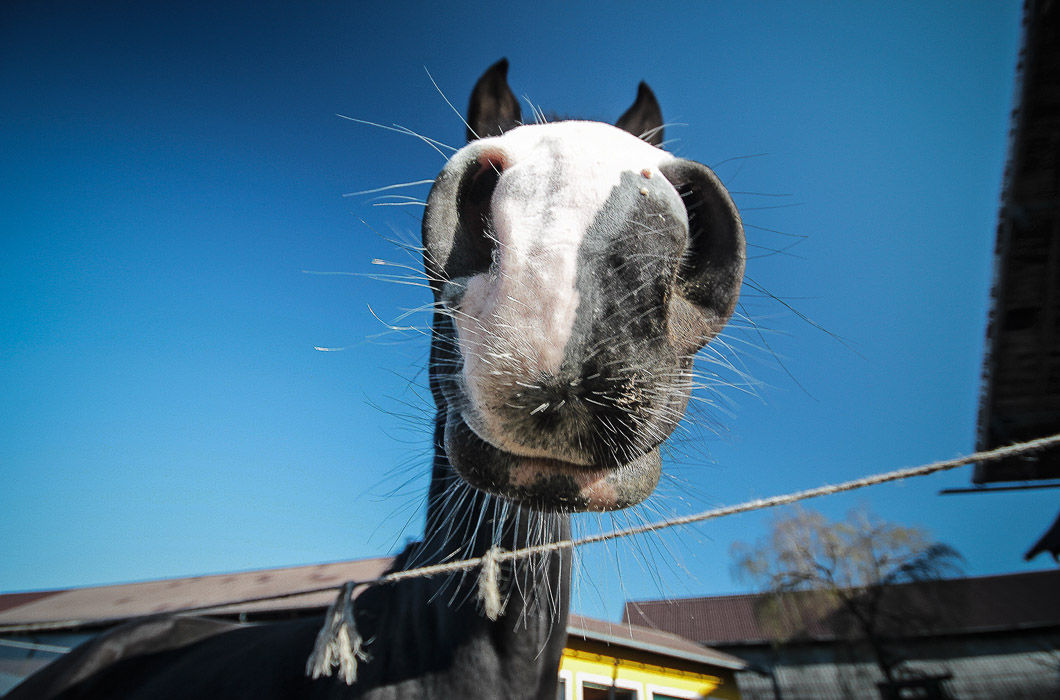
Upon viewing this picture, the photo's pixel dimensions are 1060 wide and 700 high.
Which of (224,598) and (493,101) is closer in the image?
(493,101)

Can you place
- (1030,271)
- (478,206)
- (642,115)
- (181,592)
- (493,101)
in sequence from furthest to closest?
(181,592) → (1030,271) → (642,115) → (493,101) → (478,206)

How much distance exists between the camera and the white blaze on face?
2.64 ft

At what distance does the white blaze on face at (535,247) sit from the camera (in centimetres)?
80

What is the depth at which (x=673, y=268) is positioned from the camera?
874mm

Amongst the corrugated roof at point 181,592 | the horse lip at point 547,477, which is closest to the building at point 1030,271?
the horse lip at point 547,477

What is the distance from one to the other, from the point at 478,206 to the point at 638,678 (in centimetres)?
1173

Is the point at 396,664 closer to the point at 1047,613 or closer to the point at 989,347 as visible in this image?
the point at 989,347

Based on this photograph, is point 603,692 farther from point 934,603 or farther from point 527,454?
point 934,603

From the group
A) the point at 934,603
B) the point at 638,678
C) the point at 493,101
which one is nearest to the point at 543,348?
the point at 493,101

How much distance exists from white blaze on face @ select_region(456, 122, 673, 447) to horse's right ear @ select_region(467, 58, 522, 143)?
0.89m

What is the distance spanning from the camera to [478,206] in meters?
1.07

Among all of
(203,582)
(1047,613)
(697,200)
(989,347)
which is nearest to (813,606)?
(1047,613)

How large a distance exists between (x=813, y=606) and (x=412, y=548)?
20576 mm

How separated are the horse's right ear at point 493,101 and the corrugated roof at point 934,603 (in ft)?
49.0
